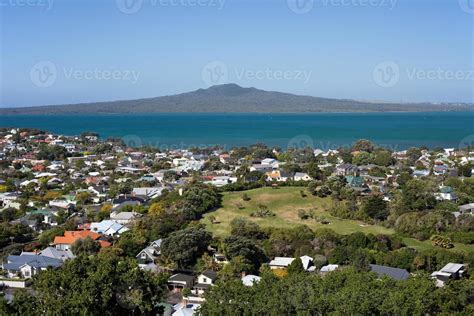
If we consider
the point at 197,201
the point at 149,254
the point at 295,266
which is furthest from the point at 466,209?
the point at 149,254

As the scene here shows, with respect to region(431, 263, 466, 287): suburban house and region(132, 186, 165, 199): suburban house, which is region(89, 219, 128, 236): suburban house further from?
region(431, 263, 466, 287): suburban house

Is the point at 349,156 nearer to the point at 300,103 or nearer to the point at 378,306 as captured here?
the point at 378,306

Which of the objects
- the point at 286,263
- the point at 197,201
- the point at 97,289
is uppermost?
the point at 97,289

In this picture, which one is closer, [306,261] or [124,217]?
[306,261]

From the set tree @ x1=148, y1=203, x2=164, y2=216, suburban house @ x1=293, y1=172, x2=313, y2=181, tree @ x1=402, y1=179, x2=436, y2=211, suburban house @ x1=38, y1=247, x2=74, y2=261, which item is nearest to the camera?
suburban house @ x1=38, y1=247, x2=74, y2=261

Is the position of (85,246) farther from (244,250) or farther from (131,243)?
(244,250)

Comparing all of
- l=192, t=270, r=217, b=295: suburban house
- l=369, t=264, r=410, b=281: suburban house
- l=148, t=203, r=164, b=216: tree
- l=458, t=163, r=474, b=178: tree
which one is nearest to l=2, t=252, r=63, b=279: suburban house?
l=192, t=270, r=217, b=295: suburban house
